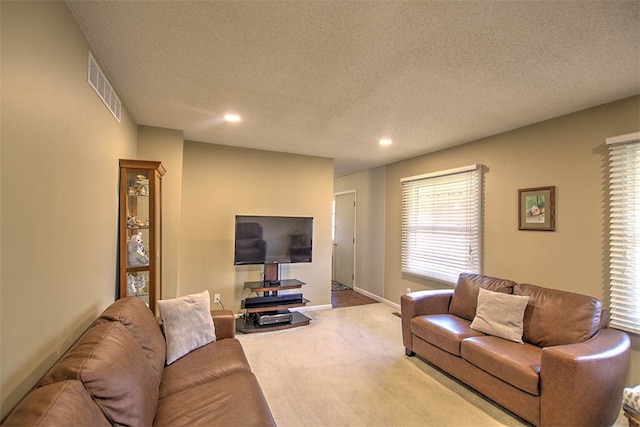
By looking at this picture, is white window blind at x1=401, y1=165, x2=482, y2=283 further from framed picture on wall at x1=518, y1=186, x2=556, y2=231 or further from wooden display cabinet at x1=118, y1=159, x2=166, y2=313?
wooden display cabinet at x1=118, y1=159, x2=166, y2=313

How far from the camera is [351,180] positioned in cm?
654

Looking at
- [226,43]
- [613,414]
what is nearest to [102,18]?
[226,43]

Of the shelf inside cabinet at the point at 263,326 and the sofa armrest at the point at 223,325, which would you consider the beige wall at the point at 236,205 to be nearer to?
the shelf inside cabinet at the point at 263,326

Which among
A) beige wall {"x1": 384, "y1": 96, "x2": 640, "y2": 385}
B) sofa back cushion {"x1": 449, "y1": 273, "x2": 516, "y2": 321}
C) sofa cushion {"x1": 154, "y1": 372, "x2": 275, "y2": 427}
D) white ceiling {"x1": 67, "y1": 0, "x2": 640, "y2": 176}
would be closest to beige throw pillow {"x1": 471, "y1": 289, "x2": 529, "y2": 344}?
sofa back cushion {"x1": 449, "y1": 273, "x2": 516, "y2": 321}

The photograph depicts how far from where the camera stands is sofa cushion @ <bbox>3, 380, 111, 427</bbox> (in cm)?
89

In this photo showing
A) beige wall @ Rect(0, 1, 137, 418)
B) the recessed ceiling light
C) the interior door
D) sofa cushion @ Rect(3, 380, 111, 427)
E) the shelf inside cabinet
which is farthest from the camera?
the interior door

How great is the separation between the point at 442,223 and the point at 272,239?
2.47m

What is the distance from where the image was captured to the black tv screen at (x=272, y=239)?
156 inches

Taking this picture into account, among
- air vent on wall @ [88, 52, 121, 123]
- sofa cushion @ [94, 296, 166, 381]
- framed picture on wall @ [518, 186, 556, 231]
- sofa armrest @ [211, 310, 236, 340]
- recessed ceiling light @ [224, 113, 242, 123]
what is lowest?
sofa armrest @ [211, 310, 236, 340]

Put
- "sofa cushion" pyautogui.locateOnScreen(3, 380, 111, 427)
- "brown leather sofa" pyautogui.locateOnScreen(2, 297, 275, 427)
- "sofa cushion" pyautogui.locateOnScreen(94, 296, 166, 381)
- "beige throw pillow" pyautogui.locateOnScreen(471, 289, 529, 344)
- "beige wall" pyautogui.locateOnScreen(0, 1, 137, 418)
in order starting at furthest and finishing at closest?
"beige throw pillow" pyautogui.locateOnScreen(471, 289, 529, 344) < "sofa cushion" pyautogui.locateOnScreen(94, 296, 166, 381) < "beige wall" pyautogui.locateOnScreen(0, 1, 137, 418) < "brown leather sofa" pyautogui.locateOnScreen(2, 297, 275, 427) < "sofa cushion" pyautogui.locateOnScreen(3, 380, 111, 427)

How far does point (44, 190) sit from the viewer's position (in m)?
1.36

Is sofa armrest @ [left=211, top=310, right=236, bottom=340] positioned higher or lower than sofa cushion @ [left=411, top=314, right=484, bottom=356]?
higher

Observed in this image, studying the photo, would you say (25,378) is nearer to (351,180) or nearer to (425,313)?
(425,313)

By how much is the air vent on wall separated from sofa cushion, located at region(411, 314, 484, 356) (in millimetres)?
3391
